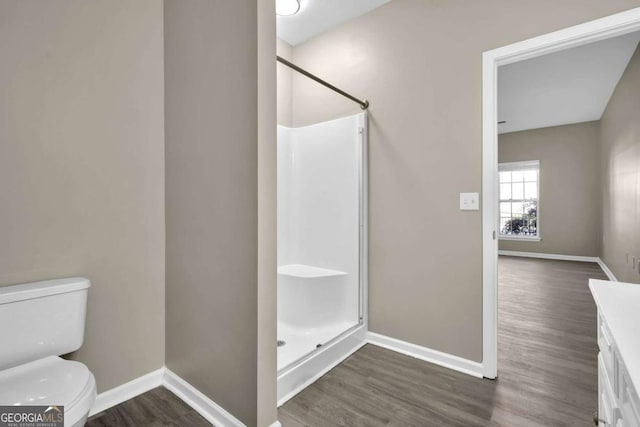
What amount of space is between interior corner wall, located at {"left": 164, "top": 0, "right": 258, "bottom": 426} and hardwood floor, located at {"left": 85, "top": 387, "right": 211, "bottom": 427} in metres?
0.12

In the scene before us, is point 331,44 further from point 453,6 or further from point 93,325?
point 93,325

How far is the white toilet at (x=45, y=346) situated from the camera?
3.45 feet

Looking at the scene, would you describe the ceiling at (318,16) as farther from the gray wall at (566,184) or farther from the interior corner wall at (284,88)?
the gray wall at (566,184)

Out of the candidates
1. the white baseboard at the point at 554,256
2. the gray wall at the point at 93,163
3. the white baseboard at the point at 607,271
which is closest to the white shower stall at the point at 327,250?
the gray wall at the point at 93,163

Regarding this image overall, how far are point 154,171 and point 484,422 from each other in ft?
7.24

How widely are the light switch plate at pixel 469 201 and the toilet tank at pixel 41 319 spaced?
213 centimetres

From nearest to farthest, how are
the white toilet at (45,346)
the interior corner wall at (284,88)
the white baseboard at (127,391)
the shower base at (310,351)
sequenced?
the white toilet at (45,346) → the white baseboard at (127,391) → the shower base at (310,351) → the interior corner wall at (284,88)

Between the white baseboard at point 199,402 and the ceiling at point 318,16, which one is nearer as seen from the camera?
the white baseboard at point 199,402

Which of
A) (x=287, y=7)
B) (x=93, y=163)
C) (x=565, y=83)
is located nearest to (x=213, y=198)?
(x=93, y=163)

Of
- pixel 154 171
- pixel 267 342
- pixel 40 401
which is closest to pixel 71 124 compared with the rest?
pixel 154 171

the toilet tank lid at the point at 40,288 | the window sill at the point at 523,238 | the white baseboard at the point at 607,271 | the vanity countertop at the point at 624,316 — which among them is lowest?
the white baseboard at the point at 607,271

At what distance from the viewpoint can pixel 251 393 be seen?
1.35 m

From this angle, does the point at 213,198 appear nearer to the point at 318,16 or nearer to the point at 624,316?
the point at 624,316

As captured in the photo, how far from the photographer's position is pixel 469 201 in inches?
77.4
